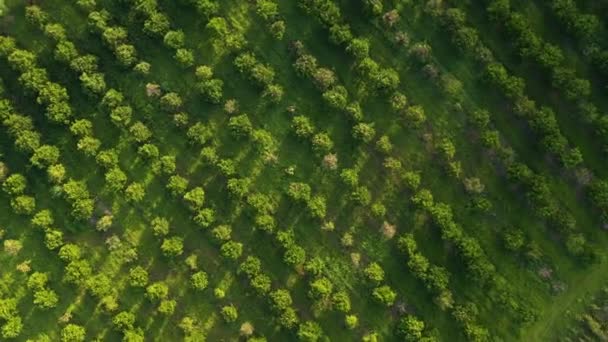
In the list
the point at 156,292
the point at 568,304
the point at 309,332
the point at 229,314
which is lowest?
the point at 568,304

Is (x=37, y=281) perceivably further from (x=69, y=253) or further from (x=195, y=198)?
(x=195, y=198)

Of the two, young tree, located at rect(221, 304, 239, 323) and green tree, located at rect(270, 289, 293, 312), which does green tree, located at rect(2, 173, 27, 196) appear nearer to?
young tree, located at rect(221, 304, 239, 323)

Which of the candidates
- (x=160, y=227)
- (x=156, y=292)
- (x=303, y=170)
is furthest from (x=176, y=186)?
(x=303, y=170)

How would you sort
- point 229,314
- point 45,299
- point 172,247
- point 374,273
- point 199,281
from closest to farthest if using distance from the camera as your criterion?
point 45,299
point 172,247
point 199,281
point 229,314
point 374,273

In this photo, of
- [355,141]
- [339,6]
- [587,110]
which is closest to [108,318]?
[355,141]

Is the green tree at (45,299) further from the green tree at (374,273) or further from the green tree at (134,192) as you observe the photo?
the green tree at (374,273)

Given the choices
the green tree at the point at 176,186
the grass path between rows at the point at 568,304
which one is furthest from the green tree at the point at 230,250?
the grass path between rows at the point at 568,304

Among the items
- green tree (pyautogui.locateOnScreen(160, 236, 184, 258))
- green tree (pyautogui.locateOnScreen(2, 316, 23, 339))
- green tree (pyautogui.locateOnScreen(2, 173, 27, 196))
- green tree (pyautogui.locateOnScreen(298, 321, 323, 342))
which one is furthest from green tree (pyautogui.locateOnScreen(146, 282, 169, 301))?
green tree (pyautogui.locateOnScreen(2, 173, 27, 196))

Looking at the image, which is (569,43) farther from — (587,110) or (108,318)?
(108,318)
